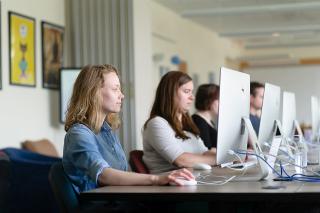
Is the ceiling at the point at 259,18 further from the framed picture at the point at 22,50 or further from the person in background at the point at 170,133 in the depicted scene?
the person in background at the point at 170,133

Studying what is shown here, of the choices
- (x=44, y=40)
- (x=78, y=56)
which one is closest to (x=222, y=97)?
(x=44, y=40)

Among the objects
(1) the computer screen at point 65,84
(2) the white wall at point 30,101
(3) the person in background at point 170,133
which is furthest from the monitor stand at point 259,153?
(1) the computer screen at point 65,84

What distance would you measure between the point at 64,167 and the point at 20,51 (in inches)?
144

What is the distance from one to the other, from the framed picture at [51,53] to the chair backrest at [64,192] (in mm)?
4042

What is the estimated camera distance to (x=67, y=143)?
272 cm

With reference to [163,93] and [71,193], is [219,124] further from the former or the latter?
[163,93]

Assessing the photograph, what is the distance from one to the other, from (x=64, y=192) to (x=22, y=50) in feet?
12.5

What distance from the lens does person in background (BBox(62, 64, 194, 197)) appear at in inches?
103

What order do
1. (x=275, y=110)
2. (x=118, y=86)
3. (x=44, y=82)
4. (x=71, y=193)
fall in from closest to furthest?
(x=71, y=193) → (x=118, y=86) → (x=275, y=110) → (x=44, y=82)

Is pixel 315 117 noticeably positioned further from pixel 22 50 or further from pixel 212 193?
pixel 212 193

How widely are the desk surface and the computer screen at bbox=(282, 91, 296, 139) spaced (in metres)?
1.72

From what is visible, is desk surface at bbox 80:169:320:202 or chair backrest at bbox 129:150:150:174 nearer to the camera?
desk surface at bbox 80:169:320:202

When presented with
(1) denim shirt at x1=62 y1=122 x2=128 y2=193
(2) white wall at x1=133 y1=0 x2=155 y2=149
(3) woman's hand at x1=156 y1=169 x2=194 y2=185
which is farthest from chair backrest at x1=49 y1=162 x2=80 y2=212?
(2) white wall at x1=133 y1=0 x2=155 y2=149

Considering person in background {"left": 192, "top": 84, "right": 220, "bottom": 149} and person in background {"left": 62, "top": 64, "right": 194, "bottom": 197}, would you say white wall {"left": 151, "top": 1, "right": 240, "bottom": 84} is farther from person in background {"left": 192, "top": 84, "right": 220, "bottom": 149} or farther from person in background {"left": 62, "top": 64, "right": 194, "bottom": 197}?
person in background {"left": 62, "top": 64, "right": 194, "bottom": 197}
